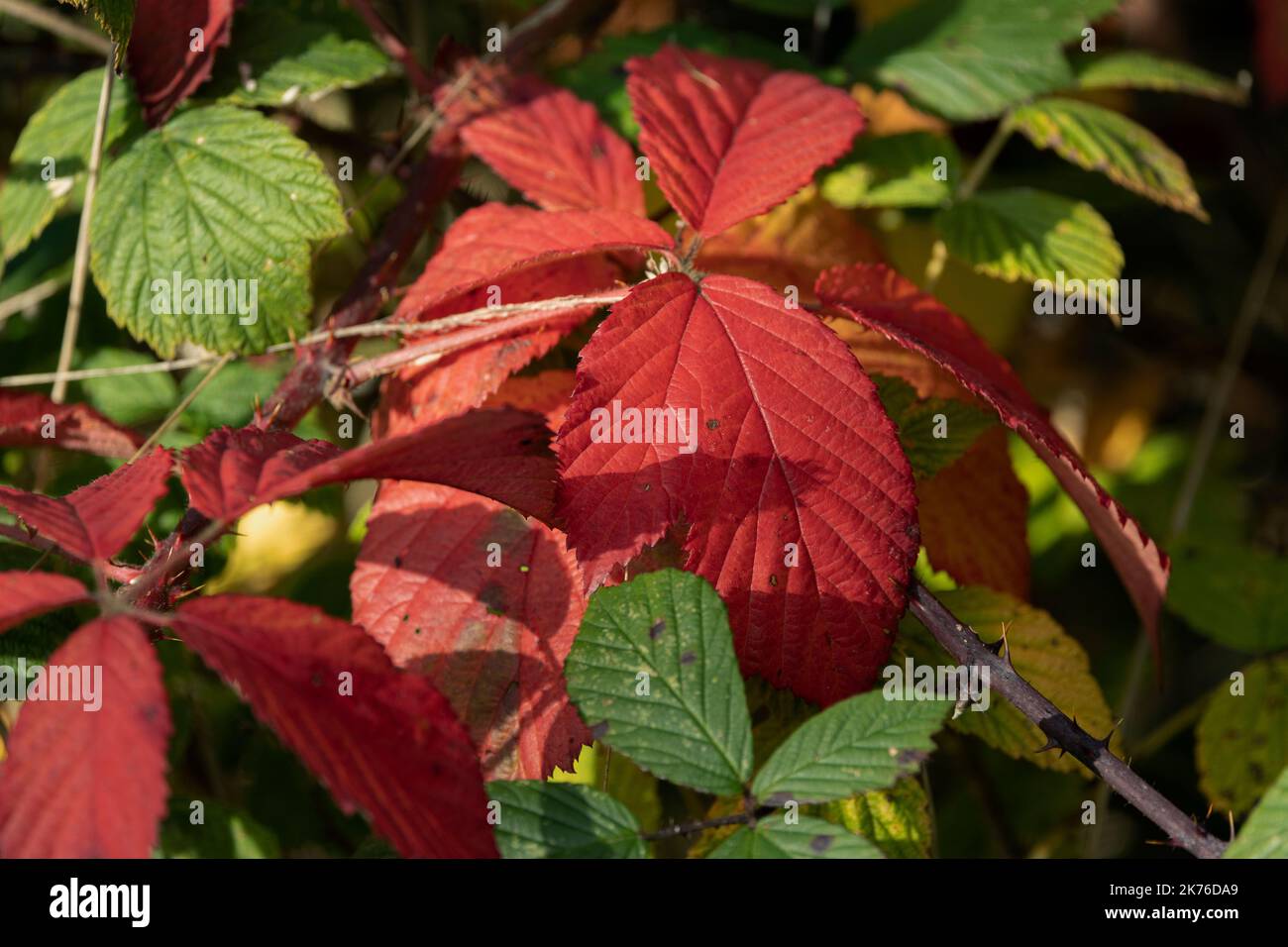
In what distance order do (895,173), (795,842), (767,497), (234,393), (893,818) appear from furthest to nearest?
(895,173), (234,393), (893,818), (767,497), (795,842)

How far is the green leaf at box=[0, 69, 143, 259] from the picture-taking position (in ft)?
4.47

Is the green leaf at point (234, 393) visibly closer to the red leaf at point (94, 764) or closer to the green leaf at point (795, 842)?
the red leaf at point (94, 764)

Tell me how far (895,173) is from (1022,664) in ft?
2.61

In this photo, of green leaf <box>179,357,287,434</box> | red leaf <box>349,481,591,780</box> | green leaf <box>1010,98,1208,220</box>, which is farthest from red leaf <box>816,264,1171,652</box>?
green leaf <box>179,357,287,434</box>

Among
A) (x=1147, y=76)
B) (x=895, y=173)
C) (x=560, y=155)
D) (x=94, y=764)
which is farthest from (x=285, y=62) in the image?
(x=1147, y=76)

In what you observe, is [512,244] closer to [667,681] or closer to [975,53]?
[667,681]

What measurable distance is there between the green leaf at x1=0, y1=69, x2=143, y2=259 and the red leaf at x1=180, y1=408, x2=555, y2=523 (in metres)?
0.61

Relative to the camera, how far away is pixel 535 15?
1.63 metres

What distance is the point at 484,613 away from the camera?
1064 millimetres

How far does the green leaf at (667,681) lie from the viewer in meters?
0.90

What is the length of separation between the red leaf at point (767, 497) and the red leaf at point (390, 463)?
0.12ft

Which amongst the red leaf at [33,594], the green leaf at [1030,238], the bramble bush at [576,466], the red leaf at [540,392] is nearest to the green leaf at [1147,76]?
the bramble bush at [576,466]
